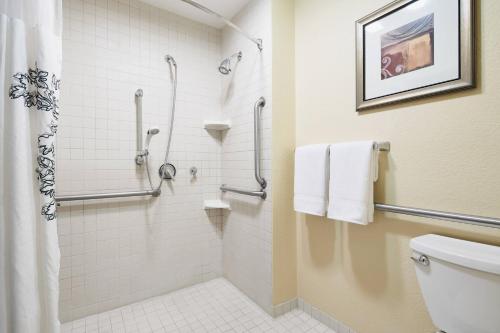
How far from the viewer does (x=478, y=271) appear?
734 mm

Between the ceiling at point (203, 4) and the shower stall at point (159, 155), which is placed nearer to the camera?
the shower stall at point (159, 155)

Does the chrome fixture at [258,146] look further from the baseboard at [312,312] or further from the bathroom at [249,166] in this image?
the baseboard at [312,312]

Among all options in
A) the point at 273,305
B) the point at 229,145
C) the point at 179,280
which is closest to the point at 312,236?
the point at 273,305

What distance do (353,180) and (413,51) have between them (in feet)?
2.01

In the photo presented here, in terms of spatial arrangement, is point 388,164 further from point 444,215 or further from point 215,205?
point 215,205

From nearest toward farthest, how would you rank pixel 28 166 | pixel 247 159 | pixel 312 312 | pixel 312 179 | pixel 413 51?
pixel 28 166 < pixel 413 51 < pixel 312 179 < pixel 312 312 < pixel 247 159

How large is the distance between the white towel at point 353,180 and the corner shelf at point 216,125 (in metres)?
0.95

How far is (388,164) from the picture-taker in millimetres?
1117

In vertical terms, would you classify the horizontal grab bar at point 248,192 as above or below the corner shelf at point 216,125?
below

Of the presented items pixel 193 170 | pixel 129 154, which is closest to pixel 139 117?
pixel 129 154

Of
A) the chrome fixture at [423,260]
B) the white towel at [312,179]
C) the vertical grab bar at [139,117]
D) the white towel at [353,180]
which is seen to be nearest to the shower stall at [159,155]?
the vertical grab bar at [139,117]

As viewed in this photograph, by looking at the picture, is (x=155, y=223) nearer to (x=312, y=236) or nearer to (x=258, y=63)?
(x=312, y=236)

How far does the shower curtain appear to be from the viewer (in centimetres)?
74

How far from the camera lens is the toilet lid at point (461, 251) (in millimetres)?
714
